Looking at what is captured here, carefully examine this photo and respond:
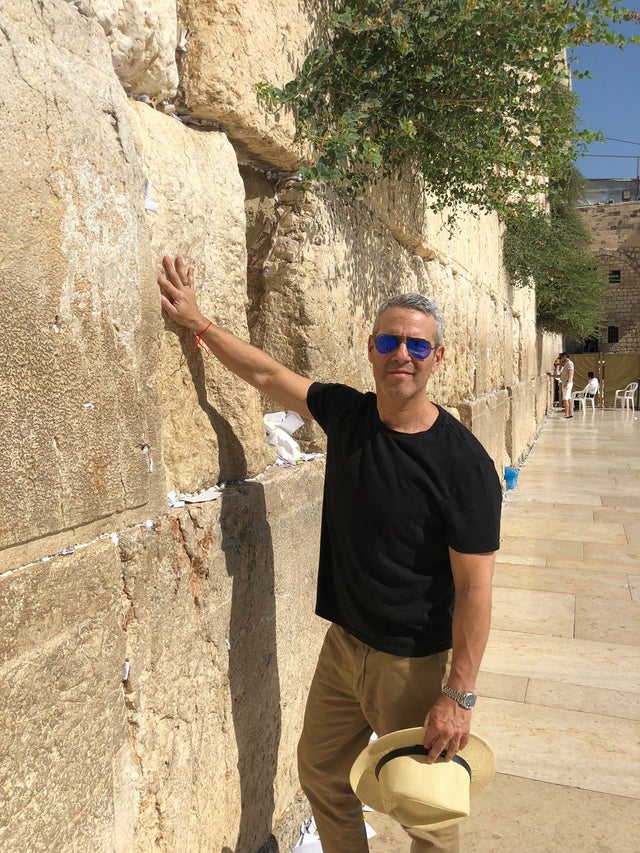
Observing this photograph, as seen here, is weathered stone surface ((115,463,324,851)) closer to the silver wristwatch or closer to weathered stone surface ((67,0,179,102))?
the silver wristwatch

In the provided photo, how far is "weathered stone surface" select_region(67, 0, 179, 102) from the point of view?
1855mm

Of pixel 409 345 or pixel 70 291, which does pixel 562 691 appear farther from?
pixel 70 291

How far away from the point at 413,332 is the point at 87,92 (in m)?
1.01

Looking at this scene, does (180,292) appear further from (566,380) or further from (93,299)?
(566,380)

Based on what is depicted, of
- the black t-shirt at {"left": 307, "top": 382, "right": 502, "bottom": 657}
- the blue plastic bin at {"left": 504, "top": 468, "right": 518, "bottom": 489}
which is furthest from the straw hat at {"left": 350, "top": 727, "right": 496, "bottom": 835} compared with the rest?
the blue plastic bin at {"left": 504, "top": 468, "right": 518, "bottom": 489}

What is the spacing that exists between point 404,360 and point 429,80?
1.42 meters

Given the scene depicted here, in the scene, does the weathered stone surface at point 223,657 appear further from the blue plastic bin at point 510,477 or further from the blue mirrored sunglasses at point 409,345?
the blue plastic bin at point 510,477

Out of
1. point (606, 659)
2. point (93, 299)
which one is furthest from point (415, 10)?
point (606, 659)

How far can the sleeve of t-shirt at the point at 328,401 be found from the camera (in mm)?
2299

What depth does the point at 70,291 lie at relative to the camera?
151cm

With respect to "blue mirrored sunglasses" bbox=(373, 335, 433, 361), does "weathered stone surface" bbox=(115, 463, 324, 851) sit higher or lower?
lower

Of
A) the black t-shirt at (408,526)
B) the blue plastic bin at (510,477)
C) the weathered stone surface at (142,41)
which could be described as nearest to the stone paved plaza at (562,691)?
the blue plastic bin at (510,477)

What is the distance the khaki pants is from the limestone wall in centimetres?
23

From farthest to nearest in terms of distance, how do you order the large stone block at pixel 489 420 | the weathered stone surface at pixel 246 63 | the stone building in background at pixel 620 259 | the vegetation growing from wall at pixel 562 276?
the stone building in background at pixel 620 259 → the vegetation growing from wall at pixel 562 276 → the large stone block at pixel 489 420 → the weathered stone surface at pixel 246 63
